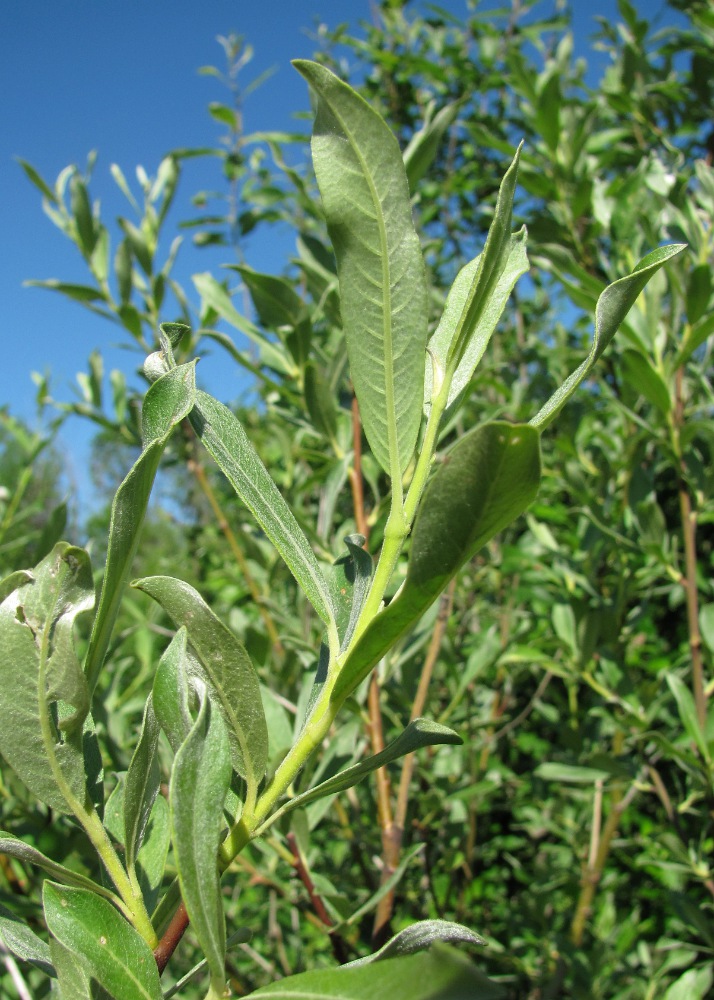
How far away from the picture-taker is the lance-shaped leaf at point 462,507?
16.1 inches

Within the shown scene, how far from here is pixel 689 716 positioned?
1.28 meters

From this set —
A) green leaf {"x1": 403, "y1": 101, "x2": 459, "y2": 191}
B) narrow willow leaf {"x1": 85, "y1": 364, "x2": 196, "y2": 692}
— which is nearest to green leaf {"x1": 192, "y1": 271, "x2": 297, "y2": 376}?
green leaf {"x1": 403, "y1": 101, "x2": 459, "y2": 191}

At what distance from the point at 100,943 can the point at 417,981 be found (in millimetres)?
212

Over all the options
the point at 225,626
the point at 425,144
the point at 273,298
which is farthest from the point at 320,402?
the point at 225,626

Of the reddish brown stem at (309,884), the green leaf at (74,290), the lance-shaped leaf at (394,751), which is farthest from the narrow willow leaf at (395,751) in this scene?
the green leaf at (74,290)

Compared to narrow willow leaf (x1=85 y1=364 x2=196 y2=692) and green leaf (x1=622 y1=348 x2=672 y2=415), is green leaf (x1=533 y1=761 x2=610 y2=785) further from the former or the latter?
narrow willow leaf (x1=85 y1=364 x2=196 y2=692)

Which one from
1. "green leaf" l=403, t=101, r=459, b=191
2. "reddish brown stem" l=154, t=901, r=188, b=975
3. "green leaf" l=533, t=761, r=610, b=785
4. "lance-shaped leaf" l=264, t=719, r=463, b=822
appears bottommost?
"green leaf" l=533, t=761, r=610, b=785

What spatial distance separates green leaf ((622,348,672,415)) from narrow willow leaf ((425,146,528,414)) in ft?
2.10

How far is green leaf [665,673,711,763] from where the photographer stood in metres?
1.25

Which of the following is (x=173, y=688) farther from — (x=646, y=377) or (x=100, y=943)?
(x=646, y=377)

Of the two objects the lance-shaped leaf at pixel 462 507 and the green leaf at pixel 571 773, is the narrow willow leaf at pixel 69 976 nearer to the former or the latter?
the lance-shaped leaf at pixel 462 507

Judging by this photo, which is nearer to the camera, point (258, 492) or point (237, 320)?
point (258, 492)

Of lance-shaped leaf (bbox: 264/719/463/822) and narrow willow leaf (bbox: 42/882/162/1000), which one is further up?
narrow willow leaf (bbox: 42/882/162/1000)

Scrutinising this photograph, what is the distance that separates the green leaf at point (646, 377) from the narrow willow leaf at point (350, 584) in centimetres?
76
